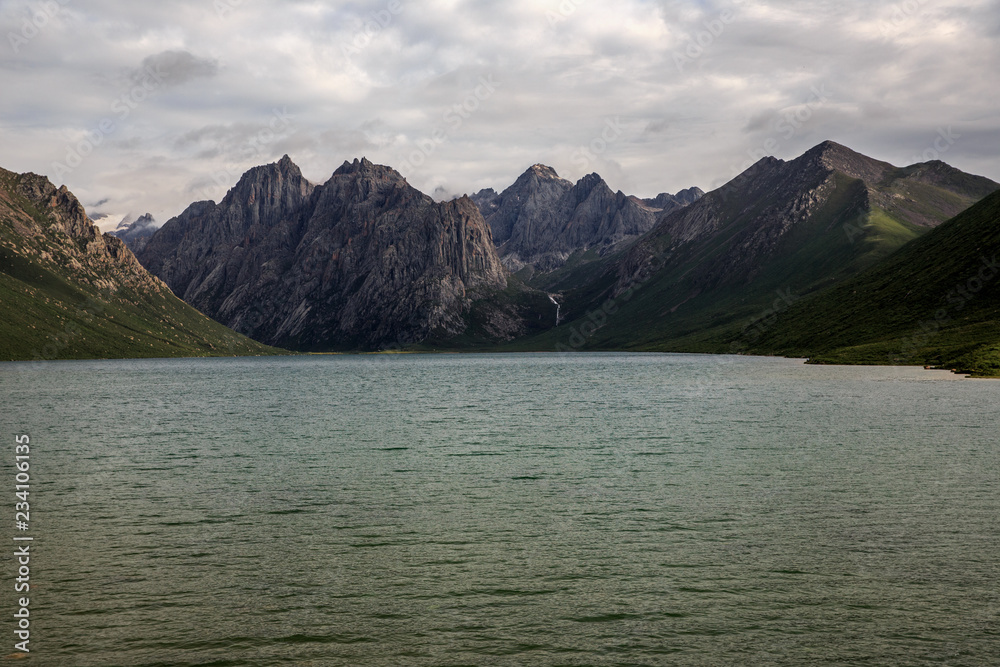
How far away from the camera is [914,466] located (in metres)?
47.3

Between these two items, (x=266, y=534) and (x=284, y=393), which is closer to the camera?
(x=266, y=534)

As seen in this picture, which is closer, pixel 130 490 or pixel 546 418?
pixel 130 490

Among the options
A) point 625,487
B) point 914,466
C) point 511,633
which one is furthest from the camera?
point 914,466

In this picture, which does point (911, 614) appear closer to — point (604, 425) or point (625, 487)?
point (625, 487)

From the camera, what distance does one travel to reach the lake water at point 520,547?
20.3 m

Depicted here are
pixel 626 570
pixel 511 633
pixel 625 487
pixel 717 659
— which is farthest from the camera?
pixel 625 487

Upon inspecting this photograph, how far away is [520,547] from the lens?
30109mm

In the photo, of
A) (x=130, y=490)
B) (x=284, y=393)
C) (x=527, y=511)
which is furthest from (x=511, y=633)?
(x=284, y=393)

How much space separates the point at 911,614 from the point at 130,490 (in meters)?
43.2

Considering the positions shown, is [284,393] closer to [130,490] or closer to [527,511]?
[130,490]

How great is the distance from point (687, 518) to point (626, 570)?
366 inches

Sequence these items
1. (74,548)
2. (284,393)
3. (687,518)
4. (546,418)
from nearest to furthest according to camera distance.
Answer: (74,548) < (687,518) < (546,418) < (284,393)

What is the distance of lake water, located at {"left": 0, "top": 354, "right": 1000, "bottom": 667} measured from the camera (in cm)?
2033

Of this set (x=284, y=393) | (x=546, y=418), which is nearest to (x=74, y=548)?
(x=546, y=418)
